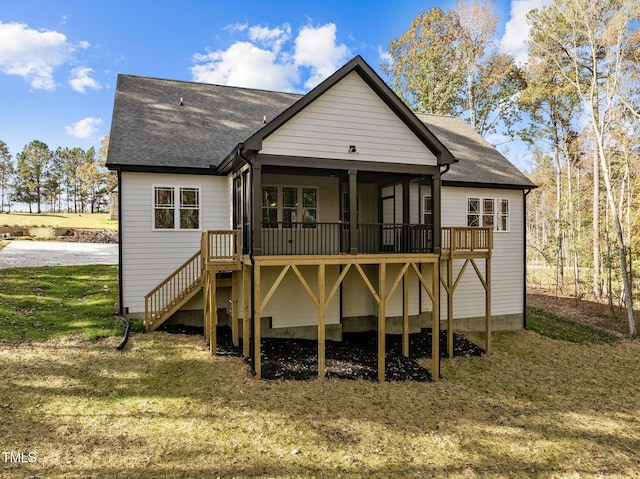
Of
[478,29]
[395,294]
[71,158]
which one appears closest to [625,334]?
[395,294]

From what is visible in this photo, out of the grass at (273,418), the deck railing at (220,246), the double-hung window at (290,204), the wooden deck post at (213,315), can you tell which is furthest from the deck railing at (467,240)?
the wooden deck post at (213,315)

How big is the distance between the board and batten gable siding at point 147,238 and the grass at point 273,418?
58.0 inches

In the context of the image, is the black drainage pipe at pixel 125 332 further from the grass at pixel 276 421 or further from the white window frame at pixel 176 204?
the white window frame at pixel 176 204

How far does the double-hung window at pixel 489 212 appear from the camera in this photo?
14836 millimetres

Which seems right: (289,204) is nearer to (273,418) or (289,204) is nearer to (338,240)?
(338,240)

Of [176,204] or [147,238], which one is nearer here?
[147,238]

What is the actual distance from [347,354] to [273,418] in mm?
4606

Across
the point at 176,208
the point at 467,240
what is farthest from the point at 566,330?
the point at 176,208

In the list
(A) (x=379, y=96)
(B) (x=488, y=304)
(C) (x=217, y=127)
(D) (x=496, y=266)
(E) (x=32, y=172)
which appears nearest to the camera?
(A) (x=379, y=96)

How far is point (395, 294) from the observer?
1380 cm

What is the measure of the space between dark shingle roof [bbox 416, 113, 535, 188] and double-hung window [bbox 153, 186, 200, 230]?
9264 millimetres

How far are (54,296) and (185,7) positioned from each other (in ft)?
52.2

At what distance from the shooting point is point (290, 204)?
41.9ft

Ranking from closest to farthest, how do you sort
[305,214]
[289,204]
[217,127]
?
[289,204], [305,214], [217,127]
